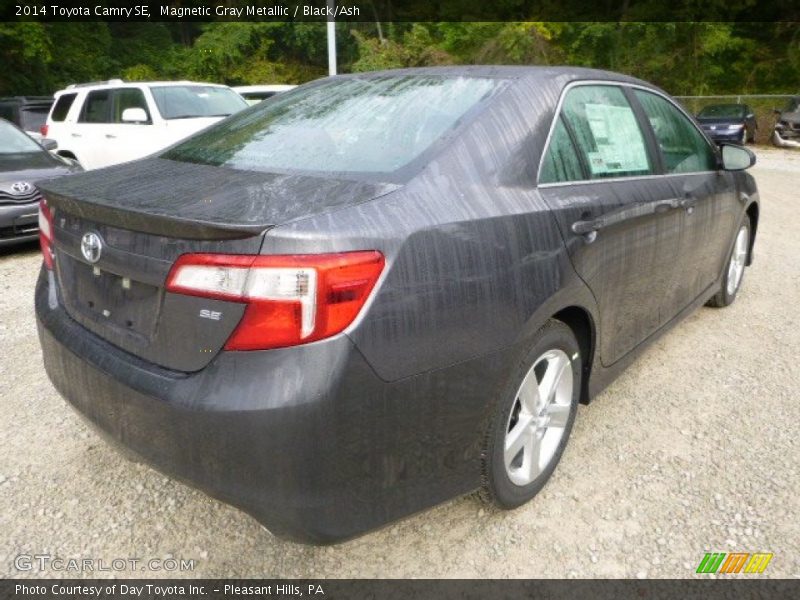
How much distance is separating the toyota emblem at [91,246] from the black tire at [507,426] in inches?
50.7

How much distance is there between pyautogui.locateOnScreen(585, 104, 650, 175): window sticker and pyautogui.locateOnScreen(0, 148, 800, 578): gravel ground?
119cm

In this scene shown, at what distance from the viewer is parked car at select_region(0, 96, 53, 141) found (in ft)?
40.7

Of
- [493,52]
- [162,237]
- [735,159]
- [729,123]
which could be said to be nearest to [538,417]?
[162,237]

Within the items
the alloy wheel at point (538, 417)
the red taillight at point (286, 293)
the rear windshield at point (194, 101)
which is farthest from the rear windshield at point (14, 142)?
the alloy wheel at point (538, 417)

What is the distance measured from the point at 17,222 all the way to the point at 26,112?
8093 millimetres

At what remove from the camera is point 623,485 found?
257 centimetres

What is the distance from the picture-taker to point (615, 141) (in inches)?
110

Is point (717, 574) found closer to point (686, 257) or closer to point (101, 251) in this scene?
point (686, 257)

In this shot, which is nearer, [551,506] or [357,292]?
[357,292]

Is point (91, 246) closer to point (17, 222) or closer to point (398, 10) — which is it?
point (17, 222)

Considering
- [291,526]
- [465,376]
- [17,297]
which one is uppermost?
[465,376]

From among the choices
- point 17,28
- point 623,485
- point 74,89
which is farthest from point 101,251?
point 17,28

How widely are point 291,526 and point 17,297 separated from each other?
421 cm

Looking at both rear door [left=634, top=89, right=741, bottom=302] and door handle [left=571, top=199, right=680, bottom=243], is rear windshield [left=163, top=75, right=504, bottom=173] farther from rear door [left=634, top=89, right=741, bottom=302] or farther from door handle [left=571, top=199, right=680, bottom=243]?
rear door [left=634, top=89, right=741, bottom=302]
